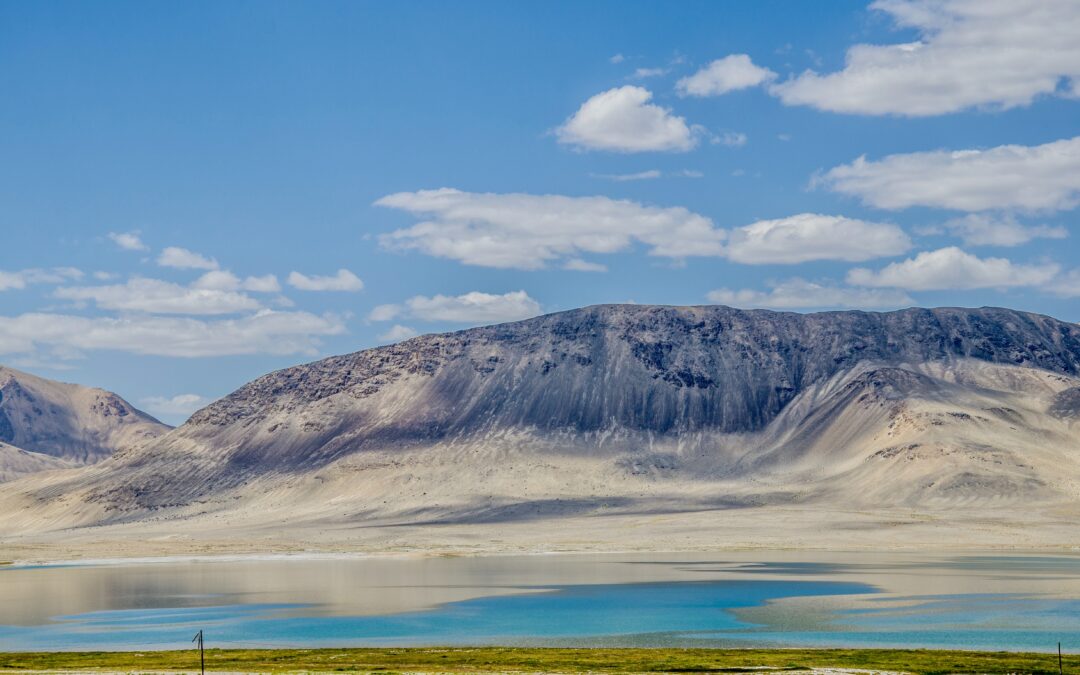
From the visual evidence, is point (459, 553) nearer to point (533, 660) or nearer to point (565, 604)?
point (565, 604)

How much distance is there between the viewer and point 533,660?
5475 centimetres

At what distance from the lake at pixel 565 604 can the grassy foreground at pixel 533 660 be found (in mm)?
3999

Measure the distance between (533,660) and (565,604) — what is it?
92.0ft

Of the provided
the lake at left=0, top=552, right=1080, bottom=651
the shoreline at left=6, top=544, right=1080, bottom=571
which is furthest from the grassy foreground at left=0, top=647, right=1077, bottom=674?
the shoreline at left=6, top=544, right=1080, bottom=571

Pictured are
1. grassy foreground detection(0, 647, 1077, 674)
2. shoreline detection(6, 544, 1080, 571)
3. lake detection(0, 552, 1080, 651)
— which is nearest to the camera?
grassy foreground detection(0, 647, 1077, 674)

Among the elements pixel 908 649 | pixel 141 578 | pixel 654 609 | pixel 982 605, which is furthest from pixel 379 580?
pixel 908 649

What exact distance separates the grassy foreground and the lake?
A: 157 inches

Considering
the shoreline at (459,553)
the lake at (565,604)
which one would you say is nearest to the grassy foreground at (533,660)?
the lake at (565,604)

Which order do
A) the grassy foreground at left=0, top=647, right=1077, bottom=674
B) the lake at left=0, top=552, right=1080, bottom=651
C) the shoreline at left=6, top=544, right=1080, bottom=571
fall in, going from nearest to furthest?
the grassy foreground at left=0, top=647, right=1077, bottom=674, the lake at left=0, top=552, right=1080, bottom=651, the shoreline at left=6, top=544, right=1080, bottom=571

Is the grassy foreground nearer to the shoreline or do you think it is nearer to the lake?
the lake

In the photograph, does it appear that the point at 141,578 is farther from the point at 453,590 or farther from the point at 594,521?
the point at 594,521

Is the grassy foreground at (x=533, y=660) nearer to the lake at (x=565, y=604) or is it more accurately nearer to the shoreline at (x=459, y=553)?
the lake at (x=565, y=604)

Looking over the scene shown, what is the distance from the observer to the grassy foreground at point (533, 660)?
5128 cm

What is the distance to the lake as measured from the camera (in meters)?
64.4
